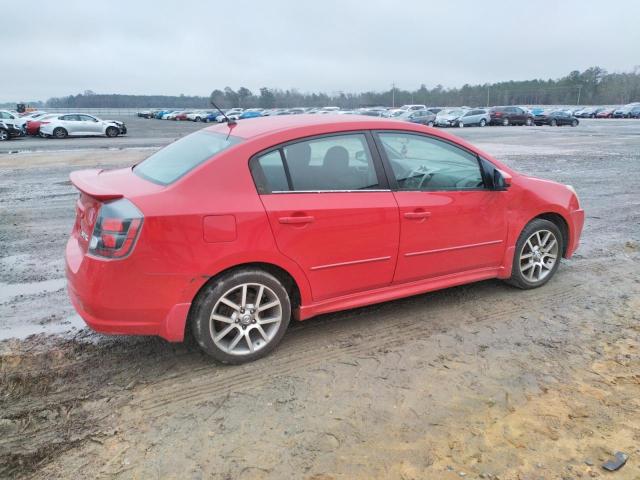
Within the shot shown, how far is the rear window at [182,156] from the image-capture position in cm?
348

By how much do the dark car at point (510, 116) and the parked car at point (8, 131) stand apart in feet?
Result: 110

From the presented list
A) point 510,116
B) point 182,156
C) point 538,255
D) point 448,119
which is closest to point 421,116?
point 448,119

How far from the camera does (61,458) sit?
8.50 ft

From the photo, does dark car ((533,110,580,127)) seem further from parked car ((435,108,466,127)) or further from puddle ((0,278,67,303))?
puddle ((0,278,67,303))

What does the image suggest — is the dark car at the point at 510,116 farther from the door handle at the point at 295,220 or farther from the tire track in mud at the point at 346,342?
the door handle at the point at 295,220

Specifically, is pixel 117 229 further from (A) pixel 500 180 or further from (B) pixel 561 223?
(B) pixel 561 223

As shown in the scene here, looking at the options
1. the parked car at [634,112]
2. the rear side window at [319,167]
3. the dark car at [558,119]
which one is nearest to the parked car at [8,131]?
the rear side window at [319,167]

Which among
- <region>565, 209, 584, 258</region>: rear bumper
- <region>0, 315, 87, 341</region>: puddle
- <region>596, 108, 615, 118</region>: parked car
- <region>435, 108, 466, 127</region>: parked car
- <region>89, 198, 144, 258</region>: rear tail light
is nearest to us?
<region>89, 198, 144, 258</region>: rear tail light

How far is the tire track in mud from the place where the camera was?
318 cm

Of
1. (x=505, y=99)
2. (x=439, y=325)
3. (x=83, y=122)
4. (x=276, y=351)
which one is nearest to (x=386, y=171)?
(x=439, y=325)

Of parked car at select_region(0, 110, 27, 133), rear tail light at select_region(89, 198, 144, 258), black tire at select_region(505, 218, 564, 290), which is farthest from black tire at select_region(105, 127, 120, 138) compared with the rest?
black tire at select_region(505, 218, 564, 290)

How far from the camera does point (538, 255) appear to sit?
4.77 metres

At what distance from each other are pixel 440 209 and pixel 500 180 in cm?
70

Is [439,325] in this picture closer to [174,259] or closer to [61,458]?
[174,259]
